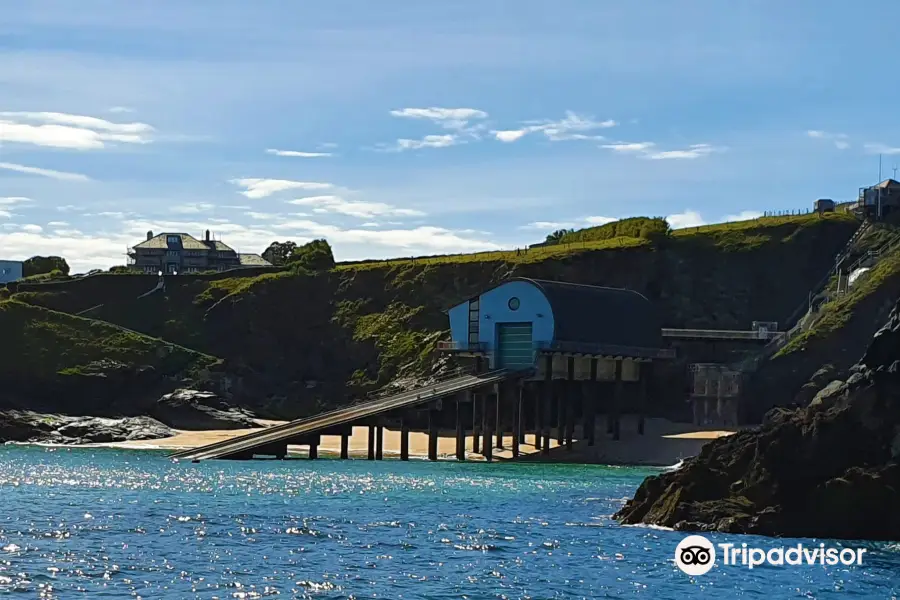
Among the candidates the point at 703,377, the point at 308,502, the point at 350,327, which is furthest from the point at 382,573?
the point at 350,327

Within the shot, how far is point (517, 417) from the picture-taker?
74.6 metres

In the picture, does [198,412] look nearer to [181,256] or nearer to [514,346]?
[514,346]

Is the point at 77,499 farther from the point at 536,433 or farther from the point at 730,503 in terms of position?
the point at 536,433

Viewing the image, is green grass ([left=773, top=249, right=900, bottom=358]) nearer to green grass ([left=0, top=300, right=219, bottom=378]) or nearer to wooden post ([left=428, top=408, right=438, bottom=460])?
wooden post ([left=428, top=408, right=438, bottom=460])

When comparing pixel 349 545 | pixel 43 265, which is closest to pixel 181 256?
pixel 43 265

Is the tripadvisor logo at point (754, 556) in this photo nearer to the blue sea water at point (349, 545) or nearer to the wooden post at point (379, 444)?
the blue sea water at point (349, 545)

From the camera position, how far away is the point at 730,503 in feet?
126

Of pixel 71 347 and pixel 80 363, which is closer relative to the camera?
pixel 80 363

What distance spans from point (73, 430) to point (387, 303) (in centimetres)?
2924

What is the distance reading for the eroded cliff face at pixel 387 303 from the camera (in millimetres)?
95500

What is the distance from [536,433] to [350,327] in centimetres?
2968

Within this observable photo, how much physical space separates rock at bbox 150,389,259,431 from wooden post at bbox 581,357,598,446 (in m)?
21.9

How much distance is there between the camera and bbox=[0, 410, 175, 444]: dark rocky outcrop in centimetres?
8262

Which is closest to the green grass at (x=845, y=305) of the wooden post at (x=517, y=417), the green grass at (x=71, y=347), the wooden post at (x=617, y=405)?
the wooden post at (x=617, y=405)
